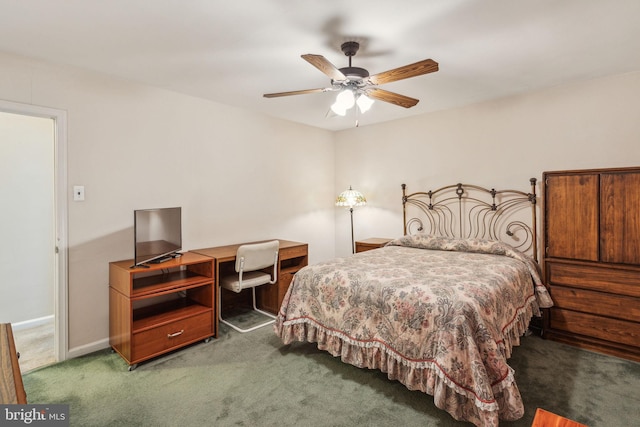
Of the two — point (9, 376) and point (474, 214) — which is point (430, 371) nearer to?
point (9, 376)

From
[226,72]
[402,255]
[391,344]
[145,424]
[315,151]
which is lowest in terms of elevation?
[145,424]

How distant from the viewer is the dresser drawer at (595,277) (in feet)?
8.55

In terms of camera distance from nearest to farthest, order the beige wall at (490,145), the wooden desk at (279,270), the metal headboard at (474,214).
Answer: the beige wall at (490,145)
the metal headboard at (474,214)
the wooden desk at (279,270)

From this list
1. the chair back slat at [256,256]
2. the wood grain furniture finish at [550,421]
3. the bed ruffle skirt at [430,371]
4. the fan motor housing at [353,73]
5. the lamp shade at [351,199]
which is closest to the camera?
the wood grain furniture finish at [550,421]

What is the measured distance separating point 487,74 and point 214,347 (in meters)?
3.39

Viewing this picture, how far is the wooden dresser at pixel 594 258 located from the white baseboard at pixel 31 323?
16.4ft

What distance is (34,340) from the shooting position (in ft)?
10.1

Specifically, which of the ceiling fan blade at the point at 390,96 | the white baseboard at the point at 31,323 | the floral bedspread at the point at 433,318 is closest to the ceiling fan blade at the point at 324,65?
the ceiling fan blade at the point at 390,96

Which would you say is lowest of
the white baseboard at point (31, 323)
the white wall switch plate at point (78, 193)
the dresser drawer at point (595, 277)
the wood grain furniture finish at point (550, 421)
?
the white baseboard at point (31, 323)

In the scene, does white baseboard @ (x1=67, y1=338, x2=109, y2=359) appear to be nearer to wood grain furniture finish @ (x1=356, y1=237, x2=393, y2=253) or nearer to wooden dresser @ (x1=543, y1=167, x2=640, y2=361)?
wood grain furniture finish @ (x1=356, y1=237, x2=393, y2=253)

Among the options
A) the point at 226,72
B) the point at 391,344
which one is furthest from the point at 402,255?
the point at 226,72

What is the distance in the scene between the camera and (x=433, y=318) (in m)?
1.95

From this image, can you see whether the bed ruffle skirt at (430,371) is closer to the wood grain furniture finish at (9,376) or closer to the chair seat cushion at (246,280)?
the chair seat cushion at (246,280)

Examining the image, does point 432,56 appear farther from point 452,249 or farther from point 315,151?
point 315,151
